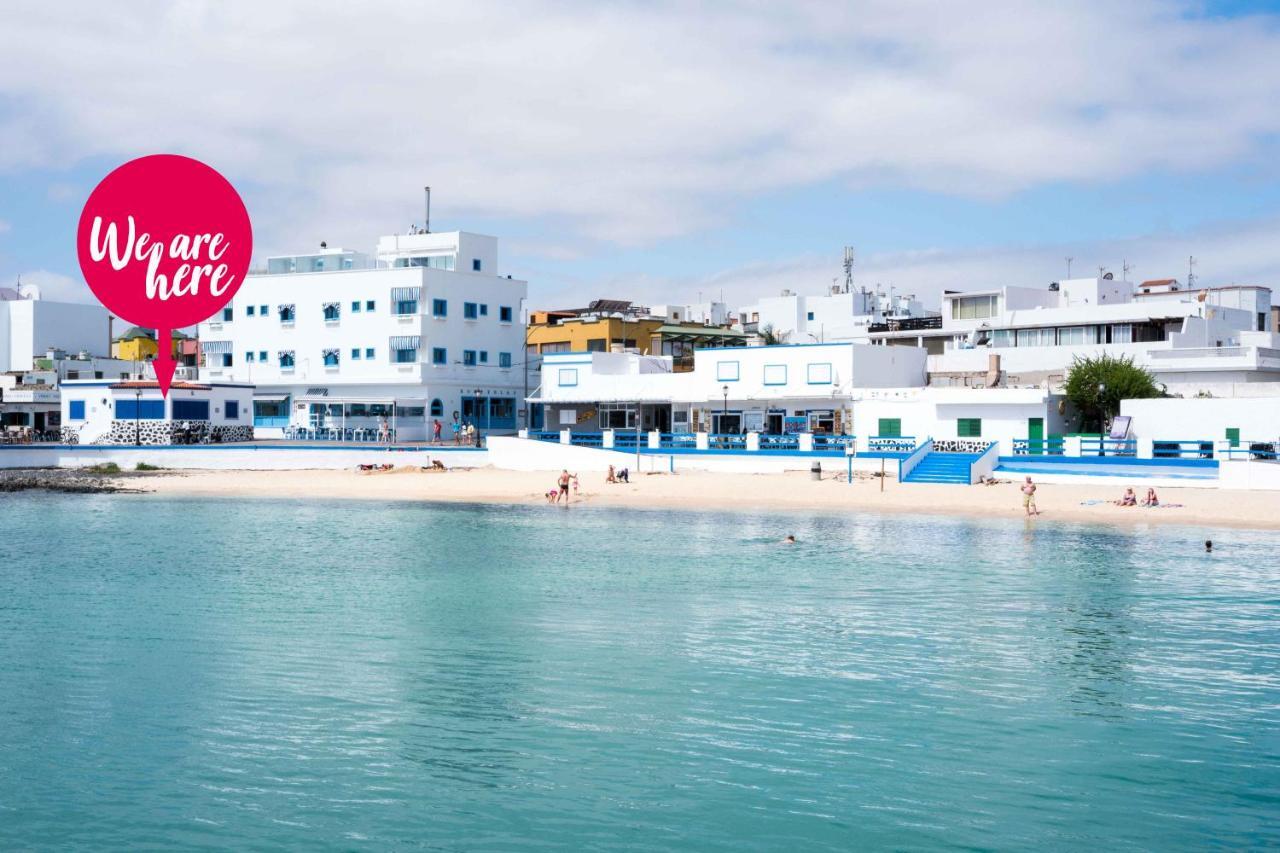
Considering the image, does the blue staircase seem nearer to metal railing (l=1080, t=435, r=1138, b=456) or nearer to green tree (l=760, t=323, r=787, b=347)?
metal railing (l=1080, t=435, r=1138, b=456)

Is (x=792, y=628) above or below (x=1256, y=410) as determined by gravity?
below

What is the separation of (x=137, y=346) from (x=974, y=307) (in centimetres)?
7073

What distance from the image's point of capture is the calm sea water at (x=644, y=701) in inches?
546

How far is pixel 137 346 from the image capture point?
340 feet

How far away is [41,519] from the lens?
4578 cm

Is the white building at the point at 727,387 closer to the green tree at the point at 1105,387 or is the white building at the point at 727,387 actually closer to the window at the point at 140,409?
the green tree at the point at 1105,387

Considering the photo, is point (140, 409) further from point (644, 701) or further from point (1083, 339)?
point (644, 701)

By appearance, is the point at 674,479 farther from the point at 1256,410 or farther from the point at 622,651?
the point at 622,651

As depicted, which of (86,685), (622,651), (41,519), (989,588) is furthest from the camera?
(41,519)

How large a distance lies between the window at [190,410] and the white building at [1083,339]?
4121 cm

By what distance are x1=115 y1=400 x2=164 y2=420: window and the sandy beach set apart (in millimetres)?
5501

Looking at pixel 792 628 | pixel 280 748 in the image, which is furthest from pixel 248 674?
pixel 792 628

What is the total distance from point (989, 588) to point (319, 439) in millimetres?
51697

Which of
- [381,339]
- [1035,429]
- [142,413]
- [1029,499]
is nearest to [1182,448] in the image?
[1035,429]
